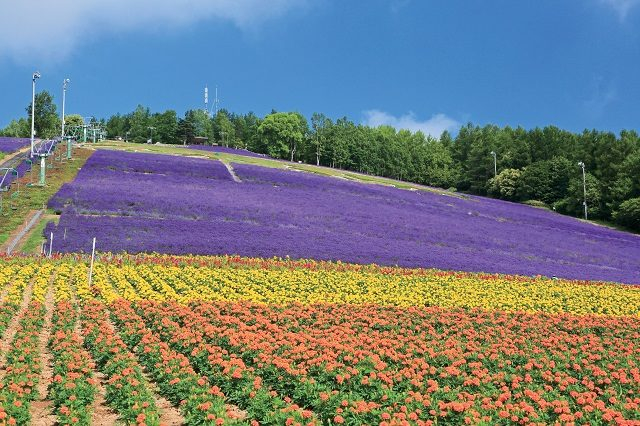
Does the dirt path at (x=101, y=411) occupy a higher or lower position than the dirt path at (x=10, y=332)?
higher

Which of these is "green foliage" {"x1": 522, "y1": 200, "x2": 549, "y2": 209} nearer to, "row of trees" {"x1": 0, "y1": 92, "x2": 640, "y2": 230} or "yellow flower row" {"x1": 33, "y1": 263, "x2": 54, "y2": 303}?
"row of trees" {"x1": 0, "y1": 92, "x2": 640, "y2": 230}

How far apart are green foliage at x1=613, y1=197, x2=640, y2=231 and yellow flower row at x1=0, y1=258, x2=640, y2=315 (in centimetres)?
4929

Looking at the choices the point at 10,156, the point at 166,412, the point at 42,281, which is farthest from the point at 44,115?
the point at 166,412

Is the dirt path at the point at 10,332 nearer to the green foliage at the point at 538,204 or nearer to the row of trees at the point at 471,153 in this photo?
the row of trees at the point at 471,153

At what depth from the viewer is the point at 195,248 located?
106 ft

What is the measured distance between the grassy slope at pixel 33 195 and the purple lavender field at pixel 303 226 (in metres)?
1.14

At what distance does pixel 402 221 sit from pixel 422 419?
3772 cm

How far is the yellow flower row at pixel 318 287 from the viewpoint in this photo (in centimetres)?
2286

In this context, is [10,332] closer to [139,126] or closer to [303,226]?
[303,226]

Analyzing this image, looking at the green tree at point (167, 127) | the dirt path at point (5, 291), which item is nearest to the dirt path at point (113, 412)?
the dirt path at point (5, 291)

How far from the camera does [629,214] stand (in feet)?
250

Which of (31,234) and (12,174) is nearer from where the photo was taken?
(31,234)

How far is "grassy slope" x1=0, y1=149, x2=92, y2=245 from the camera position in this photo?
34800 millimetres

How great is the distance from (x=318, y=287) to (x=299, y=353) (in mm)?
11960
